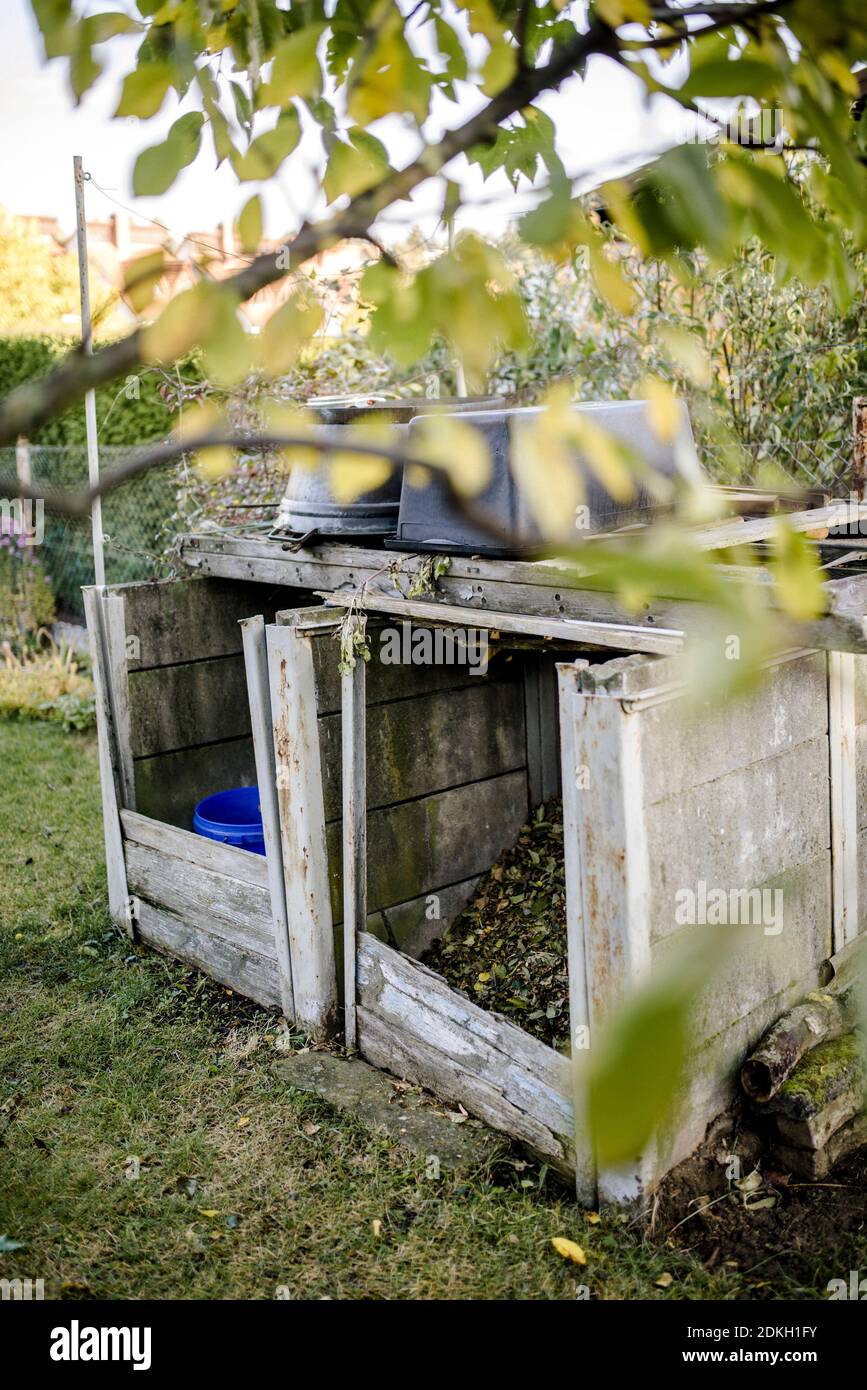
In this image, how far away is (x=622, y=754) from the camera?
7.70ft

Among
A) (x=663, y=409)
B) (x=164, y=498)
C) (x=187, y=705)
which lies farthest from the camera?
(x=164, y=498)

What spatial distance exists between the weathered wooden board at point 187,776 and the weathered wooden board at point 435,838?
109 cm

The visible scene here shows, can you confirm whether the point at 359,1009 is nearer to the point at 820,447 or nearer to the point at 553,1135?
the point at 553,1135

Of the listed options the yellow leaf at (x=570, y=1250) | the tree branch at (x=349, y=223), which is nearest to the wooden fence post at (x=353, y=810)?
the yellow leaf at (x=570, y=1250)

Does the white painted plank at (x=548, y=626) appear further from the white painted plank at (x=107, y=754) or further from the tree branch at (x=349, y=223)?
the tree branch at (x=349, y=223)

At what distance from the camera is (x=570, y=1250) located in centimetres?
250

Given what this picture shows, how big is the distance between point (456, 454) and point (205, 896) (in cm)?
339

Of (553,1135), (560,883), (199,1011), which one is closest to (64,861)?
(199,1011)

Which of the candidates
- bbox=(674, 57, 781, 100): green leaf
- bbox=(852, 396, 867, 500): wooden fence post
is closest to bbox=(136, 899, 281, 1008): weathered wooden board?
bbox=(852, 396, 867, 500): wooden fence post

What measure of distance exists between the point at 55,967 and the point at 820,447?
377 cm

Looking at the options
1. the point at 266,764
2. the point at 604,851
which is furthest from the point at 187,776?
the point at 604,851

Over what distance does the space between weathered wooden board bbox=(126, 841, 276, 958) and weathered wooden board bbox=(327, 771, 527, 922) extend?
37cm

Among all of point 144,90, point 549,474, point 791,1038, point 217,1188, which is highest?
point 144,90

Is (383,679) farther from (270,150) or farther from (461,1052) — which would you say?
(270,150)
